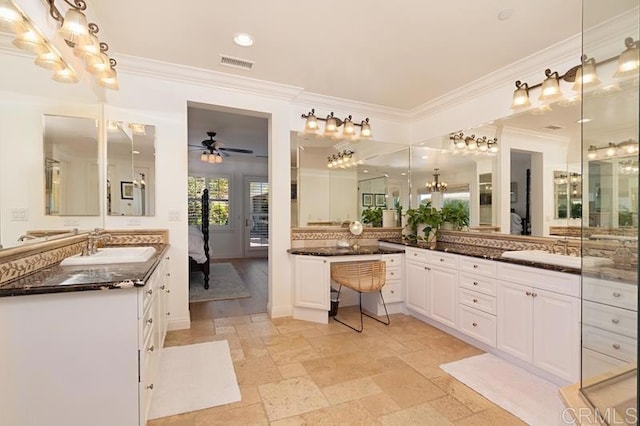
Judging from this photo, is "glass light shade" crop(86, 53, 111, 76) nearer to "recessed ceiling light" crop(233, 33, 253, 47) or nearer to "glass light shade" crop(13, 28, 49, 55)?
"glass light shade" crop(13, 28, 49, 55)

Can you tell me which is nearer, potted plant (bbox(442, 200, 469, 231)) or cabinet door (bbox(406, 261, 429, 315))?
cabinet door (bbox(406, 261, 429, 315))

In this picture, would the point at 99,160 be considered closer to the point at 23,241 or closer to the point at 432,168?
the point at 23,241

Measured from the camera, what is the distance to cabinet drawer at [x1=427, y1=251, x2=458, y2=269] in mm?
3107

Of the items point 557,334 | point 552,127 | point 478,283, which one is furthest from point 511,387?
point 552,127

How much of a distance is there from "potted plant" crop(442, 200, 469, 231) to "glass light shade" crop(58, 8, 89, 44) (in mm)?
3805

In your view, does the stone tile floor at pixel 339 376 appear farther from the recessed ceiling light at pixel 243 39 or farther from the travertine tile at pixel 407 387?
the recessed ceiling light at pixel 243 39

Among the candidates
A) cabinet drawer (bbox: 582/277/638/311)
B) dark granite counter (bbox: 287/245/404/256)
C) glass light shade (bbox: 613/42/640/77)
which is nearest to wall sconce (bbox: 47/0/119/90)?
dark granite counter (bbox: 287/245/404/256)

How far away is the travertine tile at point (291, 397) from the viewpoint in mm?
1979

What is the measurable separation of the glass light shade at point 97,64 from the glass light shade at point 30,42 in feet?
0.72

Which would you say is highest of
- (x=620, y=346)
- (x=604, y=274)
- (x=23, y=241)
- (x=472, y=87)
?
(x=472, y=87)

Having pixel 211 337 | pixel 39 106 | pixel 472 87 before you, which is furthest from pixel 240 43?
pixel 211 337

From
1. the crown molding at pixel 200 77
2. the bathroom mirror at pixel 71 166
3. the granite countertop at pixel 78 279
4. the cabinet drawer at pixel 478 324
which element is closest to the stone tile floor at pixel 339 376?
the cabinet drawer at pixel 478 324

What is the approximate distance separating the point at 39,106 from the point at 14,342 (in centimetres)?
145

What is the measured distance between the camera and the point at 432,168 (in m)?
4.17
